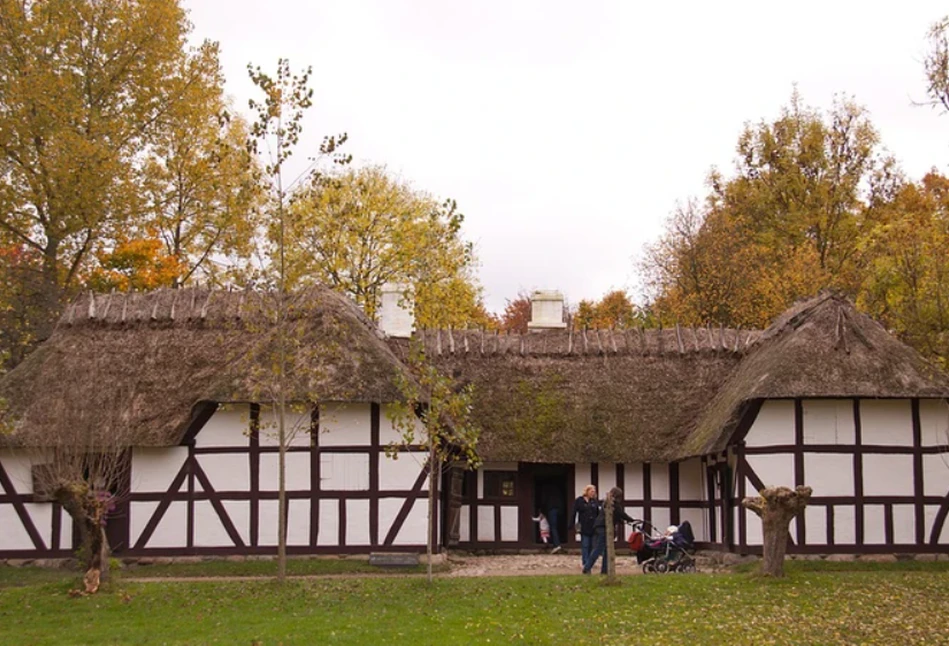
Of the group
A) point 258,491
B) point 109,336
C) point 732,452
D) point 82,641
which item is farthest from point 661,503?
point 82,641

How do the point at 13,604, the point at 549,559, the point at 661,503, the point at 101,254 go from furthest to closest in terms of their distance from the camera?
the point at 101,254 → the point at 661,503 → the point at 549,559 → the point at 13,604

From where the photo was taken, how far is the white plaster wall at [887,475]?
2266cm

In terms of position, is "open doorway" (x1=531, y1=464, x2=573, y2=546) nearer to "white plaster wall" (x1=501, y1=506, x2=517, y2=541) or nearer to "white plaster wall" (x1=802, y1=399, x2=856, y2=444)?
"white plaster wall" (x1=501, y1=506, x2=517, y2=541)

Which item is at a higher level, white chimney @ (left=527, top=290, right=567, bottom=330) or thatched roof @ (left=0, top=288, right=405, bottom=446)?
Result: white chimney @ (left=527, top=290, right=567, bottom=330)

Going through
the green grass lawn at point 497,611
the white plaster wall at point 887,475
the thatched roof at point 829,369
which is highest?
the thatched roof at point 829,369

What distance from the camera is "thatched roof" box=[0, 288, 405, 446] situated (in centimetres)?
2231

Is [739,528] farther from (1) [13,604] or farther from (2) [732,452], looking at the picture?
(1) [13,604]

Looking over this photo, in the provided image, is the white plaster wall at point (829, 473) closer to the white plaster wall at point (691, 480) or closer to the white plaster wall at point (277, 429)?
the white plaster wall at point (691, 480)

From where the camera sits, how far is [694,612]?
1611cm

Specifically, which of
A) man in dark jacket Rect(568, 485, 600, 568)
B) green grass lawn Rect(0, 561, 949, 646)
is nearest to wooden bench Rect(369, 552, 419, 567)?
green grass lawn Rect(0, 561, 949, 646)

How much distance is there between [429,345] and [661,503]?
6369 millimetres

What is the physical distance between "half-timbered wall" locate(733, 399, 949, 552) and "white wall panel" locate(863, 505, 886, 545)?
0.06 ft

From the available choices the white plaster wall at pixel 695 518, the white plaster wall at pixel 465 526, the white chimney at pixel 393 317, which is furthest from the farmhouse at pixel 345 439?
the white chimney at pixel 393 317

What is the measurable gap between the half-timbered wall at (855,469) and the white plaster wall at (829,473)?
0.06ft
